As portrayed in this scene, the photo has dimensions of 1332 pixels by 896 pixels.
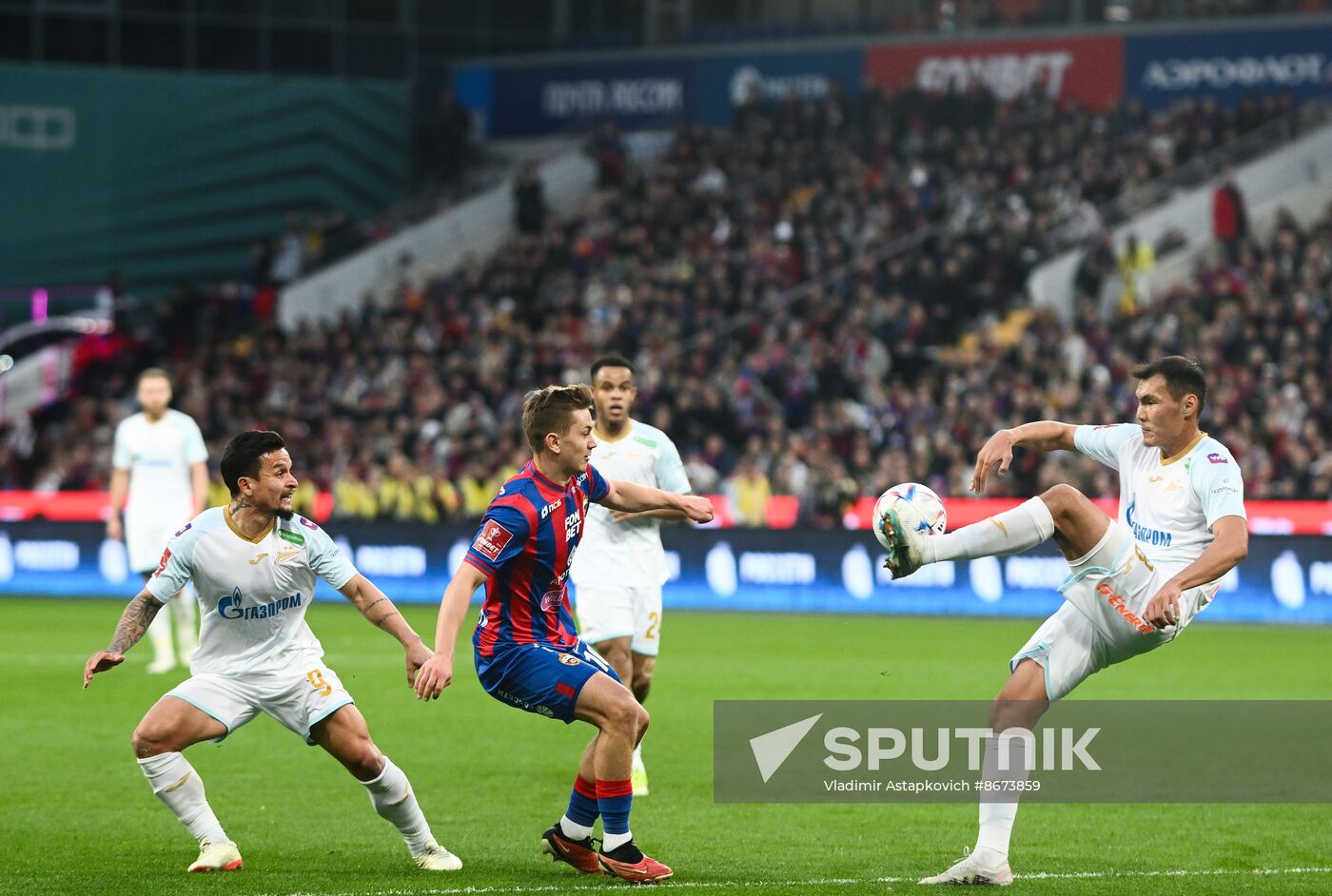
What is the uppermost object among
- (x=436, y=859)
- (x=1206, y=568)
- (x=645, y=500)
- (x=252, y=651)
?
(x=645, y=500)

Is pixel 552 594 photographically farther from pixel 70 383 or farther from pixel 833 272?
pixel 70 383

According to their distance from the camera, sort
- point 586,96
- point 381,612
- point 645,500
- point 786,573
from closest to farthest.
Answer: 1. point 381,612
2. point 645,500
3. point 786,573
4. point 586,96

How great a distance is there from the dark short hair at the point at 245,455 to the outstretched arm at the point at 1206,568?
3.60 metres

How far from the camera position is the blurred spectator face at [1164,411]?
763 cm

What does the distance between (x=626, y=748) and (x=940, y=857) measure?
1.69 metres

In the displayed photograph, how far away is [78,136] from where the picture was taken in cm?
3588

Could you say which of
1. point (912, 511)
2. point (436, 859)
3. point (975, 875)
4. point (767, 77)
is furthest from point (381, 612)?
point (767, 77)

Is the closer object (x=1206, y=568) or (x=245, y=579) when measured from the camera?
(x=1206, y=568)

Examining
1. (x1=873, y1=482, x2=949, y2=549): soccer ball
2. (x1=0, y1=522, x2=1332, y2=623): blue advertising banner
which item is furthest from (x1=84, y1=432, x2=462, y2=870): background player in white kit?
(x1=0, y1=522, x2=1332, y2=623): blue advertising banner

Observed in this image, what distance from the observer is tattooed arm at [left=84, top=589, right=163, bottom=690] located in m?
7.41

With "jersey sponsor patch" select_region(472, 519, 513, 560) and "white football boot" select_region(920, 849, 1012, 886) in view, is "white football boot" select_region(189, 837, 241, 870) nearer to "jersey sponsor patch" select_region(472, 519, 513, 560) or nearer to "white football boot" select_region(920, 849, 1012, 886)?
"jersey sponsor patch" select_region(472, 519, 513, 560)

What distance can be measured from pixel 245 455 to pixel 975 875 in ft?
11.3

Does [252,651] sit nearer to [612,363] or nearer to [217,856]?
[217,856]

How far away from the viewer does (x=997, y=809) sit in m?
7.48
